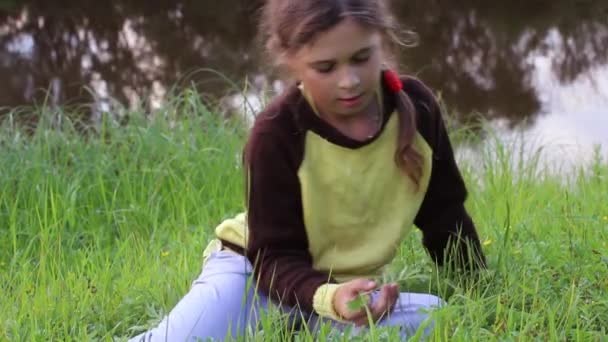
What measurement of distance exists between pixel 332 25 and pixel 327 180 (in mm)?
324

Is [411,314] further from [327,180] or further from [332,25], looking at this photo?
[332,25]

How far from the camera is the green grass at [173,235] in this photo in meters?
1.86

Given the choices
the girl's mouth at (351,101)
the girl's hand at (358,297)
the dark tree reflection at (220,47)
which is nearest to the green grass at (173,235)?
the girl's hand at (358,297)

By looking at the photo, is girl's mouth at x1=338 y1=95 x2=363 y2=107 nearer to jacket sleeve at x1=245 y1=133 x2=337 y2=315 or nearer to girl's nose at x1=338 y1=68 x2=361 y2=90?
girl's nose at x1=338 y1=68 x2=361 y2=90

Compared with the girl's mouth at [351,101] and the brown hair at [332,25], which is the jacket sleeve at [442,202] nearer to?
the brown hair at [332,25]

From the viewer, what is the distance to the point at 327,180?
1.87 m

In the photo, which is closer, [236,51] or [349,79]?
[349,79]

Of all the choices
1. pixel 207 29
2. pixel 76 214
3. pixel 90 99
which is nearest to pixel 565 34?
pixel 207 29

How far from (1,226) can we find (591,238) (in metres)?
1.75

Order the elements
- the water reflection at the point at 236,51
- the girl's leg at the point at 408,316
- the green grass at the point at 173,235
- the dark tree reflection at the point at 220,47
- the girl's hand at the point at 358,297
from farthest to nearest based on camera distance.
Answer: the dark tree reflection at the point at 220,47 → the water reflection at the point at 236,51 → the green grass at the point at 173,235 → the girl's leg at the point at 408,316 → the girl's hand at the point at 358,297

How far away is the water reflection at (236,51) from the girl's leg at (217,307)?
2.87 m

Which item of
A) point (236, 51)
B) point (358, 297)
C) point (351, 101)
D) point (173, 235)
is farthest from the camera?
point (236, 51)

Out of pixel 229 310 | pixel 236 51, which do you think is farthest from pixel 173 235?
pixel 236 51

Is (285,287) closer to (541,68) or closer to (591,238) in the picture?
(591,238)
